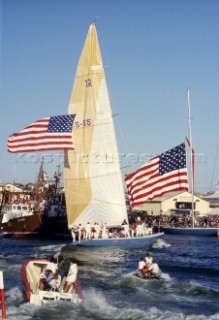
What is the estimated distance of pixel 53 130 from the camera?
42.5 m

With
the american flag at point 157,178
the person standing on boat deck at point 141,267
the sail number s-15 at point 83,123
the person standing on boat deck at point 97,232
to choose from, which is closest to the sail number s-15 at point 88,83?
the sail number s-15 at point 83,123

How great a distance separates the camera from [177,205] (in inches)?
3984

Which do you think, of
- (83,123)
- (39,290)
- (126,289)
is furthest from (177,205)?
(39,290)

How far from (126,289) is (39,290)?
5922 mm

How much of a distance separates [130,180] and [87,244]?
6.99 m

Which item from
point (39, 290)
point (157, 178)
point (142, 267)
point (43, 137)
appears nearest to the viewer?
point (39, 290)

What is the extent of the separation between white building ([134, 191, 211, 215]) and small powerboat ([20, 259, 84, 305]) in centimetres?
7642

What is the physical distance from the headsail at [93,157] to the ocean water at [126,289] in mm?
4923

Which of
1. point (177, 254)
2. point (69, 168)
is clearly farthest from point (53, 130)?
point (177, 254)

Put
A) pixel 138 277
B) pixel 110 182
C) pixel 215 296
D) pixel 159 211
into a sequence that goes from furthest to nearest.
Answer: pixel 159 211 → pixel 110 182 → pixel 138 277 → pixel 215 296

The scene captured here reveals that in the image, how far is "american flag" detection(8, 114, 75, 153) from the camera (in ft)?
135

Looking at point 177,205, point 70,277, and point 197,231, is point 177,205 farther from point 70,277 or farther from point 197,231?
point 70,277

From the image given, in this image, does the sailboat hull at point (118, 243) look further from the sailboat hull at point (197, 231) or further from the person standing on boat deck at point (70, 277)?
the sailboat hull at point (197, 231)

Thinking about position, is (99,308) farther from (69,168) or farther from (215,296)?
(69,168)
